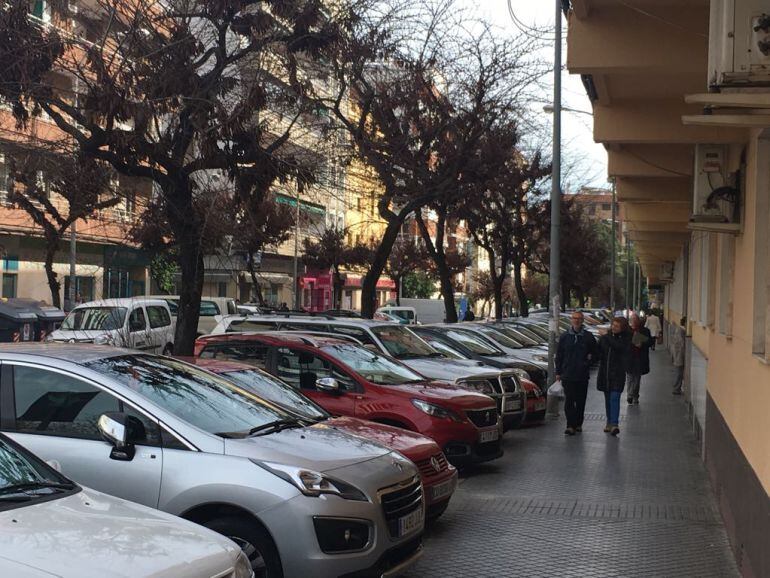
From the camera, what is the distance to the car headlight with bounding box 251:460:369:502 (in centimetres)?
565

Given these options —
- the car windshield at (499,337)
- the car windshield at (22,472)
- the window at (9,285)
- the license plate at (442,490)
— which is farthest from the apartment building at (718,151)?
the window at (9,285)

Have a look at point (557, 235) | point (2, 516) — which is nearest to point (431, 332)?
point (557, 235)

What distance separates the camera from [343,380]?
1059 cm

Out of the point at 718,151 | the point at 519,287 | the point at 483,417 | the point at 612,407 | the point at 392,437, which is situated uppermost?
the point at 718,151

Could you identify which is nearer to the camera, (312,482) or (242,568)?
(242,568)

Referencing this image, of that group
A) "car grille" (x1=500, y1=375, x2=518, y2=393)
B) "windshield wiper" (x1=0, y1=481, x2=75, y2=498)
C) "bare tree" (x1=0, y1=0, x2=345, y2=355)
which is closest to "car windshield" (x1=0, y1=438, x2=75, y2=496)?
"windshield wiper" (x1=0, y1=481, x2=75, y2=498)

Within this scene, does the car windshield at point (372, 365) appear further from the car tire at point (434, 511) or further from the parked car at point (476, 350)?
the parked car at point (476, 350)

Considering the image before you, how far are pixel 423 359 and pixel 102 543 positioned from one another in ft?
34.5

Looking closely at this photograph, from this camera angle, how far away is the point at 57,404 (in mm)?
6258

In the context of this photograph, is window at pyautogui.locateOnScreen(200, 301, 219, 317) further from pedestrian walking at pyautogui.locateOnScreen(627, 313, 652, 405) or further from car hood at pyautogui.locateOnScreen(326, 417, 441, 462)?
car hood at pyautogui.locateOnScreen(326, 417, 441, 462)

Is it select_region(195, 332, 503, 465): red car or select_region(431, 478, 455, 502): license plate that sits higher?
select_region(195, 332, 503, 465): red car

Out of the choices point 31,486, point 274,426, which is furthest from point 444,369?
point 31,486

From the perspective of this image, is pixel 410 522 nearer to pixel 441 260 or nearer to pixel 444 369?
pixel 444 369

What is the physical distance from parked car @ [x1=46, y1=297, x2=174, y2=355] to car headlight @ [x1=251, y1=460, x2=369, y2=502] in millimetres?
14677
